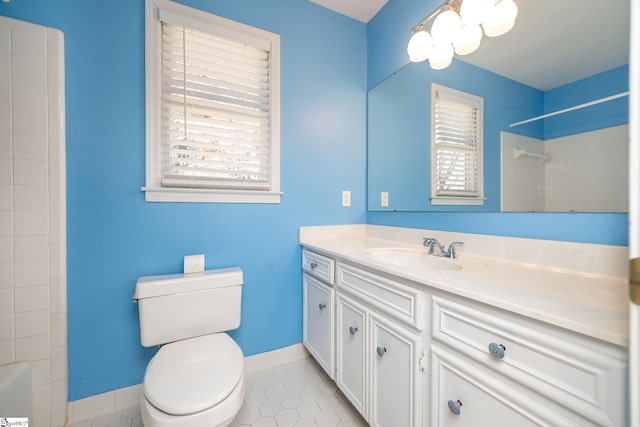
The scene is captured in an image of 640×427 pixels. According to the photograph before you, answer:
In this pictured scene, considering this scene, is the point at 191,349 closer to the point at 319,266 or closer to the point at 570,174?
the point at 319,266

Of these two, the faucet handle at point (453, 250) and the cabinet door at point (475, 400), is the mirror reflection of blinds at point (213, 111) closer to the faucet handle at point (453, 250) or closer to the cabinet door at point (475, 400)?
the faucet handle at point (453, 250)

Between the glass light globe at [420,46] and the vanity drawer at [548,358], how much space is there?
1.38 m

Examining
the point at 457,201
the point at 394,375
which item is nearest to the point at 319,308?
the point at 394,375

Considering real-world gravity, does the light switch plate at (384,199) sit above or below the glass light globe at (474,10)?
below

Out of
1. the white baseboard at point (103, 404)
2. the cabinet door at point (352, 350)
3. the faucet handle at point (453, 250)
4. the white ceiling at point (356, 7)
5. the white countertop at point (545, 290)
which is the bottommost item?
the white baseboard at point (103, 404)

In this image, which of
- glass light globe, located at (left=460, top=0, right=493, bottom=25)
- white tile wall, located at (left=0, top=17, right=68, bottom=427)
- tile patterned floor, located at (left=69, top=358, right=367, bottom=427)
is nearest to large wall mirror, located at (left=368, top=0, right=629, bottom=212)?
glass light globe, located at (left=460, top=0, right=493, bottom=25)

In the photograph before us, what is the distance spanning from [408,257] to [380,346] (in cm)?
54

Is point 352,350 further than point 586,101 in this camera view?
Yes

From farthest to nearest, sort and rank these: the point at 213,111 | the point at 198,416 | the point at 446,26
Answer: the point at 213,111, the point at 446,26, the point at 198,416

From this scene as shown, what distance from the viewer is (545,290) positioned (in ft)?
2.35

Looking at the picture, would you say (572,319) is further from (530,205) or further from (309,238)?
(309,238)

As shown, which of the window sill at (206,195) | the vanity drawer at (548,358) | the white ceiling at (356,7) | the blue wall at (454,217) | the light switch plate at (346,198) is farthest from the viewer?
the light switch plate at (346,198)

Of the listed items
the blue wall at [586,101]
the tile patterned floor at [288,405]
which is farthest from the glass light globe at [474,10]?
the tile patterned floor at [288,405]

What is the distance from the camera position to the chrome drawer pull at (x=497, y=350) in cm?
64
